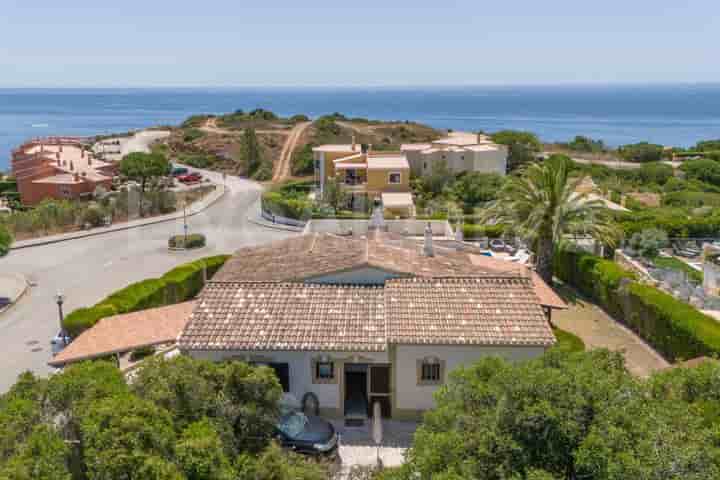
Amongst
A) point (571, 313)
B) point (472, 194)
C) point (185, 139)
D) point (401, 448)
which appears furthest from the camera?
point (185, 139)

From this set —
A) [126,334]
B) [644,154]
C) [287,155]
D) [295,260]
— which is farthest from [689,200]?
[287,155]

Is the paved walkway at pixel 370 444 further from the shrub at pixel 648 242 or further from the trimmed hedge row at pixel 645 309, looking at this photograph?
the shrub at pixel 648 242

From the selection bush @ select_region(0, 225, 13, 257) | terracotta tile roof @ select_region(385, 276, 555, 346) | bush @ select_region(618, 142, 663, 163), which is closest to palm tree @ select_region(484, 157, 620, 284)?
terracotta tile roof @ select_region(385, 276, 555, 346)

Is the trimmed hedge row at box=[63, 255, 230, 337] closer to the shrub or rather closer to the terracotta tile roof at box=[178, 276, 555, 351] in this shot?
the terracotta tile roof at box=[178, 276, 555, 351]

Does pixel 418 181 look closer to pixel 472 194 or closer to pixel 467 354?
pixel 472 194

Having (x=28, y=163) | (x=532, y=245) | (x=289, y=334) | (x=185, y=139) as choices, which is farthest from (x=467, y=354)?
(x=185, y=139)

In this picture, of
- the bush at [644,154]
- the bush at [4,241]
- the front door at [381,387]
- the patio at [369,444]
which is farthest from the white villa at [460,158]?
the patio at [369,444]
